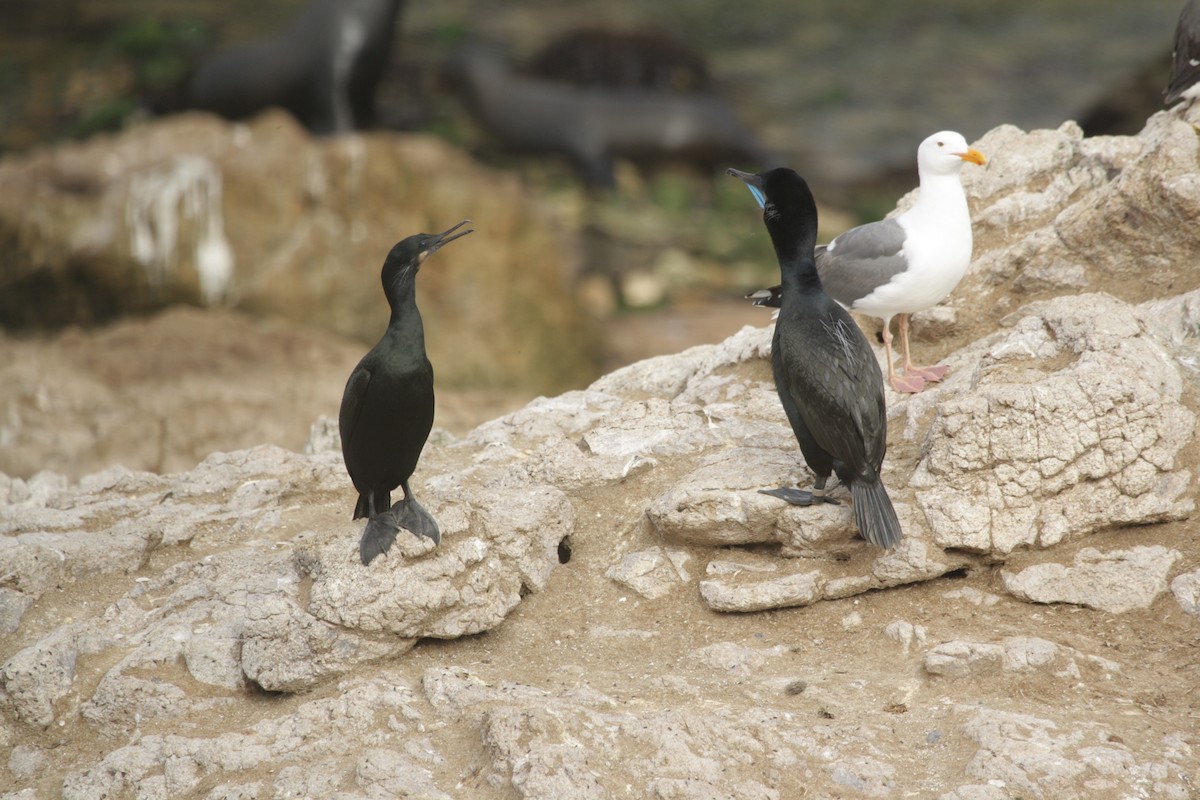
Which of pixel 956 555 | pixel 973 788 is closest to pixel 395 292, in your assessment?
pixel 956 555

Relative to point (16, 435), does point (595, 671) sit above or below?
above

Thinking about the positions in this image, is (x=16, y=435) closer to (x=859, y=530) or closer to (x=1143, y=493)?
(x=859, y=530)

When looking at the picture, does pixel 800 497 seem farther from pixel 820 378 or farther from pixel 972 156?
pixel 972 156

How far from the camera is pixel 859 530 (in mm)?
5246

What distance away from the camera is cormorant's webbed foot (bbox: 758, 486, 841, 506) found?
5367 mm

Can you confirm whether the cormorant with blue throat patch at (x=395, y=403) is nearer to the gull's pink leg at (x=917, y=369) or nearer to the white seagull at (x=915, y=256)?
the white seagull at (x=915, y=256)

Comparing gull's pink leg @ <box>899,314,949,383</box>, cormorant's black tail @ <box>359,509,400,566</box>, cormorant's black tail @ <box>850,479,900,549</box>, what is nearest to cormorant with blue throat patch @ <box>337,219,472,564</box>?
cormorant's black tail @ <box>359,509,400,566</box>

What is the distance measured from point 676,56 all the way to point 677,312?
21.6 ft

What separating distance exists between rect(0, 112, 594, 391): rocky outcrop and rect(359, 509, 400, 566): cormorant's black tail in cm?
728

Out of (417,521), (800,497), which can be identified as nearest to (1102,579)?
(800,497)

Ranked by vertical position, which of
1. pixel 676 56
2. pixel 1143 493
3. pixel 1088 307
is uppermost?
pixel 676 56

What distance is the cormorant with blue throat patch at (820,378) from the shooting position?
5172 millimetres

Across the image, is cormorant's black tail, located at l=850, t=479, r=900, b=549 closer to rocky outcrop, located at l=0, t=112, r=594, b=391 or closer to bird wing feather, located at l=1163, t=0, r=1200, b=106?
bird wing feather, located at l=1163, t=0, r=1200, b=106

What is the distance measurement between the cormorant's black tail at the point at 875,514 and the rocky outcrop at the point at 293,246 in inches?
300
